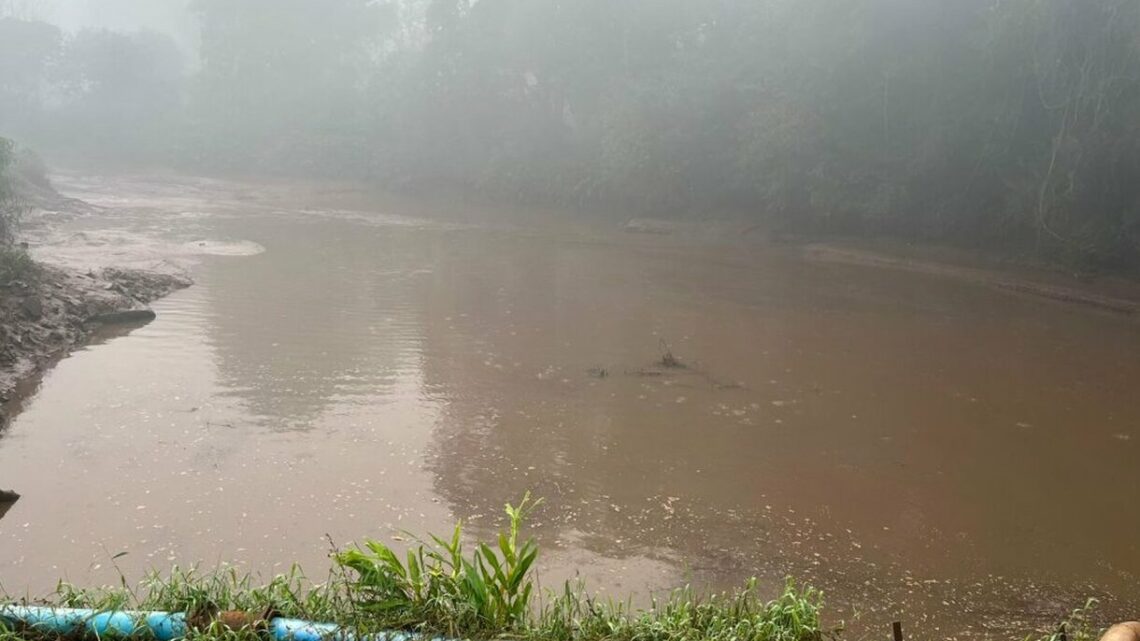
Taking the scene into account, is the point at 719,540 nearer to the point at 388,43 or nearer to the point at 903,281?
the point at 903,281

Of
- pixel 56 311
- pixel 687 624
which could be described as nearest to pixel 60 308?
pixel 56 311

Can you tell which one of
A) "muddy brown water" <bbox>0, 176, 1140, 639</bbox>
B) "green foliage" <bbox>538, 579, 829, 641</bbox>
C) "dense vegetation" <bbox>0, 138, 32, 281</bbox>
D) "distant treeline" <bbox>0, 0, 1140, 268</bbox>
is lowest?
"muddy brown water" <bbox>0, 176, 1140, 639</bbox>

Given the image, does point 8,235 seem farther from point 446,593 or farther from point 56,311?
point 446,593

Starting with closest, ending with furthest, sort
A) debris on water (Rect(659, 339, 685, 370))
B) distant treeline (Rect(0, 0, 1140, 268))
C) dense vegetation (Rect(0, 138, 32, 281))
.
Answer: debris on water (Rect(659, 339, 685, 370)) → dense vegetation (Rect(0, 138, 32, 281)) → distant treeline (Rect(0, 0, 1140, 268))

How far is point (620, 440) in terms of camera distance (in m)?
7.45

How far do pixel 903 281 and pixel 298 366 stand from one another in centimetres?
1040

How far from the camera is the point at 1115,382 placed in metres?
10.0

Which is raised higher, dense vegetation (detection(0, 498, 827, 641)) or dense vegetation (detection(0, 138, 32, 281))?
dense vegetation (detection(0, 138, 32, 281))

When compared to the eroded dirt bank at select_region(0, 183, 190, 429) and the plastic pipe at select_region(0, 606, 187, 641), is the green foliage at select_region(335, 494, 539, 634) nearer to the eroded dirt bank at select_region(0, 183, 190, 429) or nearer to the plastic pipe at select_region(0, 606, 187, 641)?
the plastic pipe at select_region(0, 606, 187, 641)

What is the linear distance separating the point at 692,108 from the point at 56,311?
15.7 m

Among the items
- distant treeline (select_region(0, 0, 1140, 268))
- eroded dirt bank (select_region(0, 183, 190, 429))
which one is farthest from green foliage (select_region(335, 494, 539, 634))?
distant treeline (select_region(0, 0, 1140, 268))

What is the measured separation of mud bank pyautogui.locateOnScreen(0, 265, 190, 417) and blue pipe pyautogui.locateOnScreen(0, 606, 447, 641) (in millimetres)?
Result: 4543

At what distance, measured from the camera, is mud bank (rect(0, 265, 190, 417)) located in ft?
28.4

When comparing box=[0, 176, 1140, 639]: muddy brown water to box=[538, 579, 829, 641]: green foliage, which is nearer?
box=[538, 579, 829, 641]: green foliage
